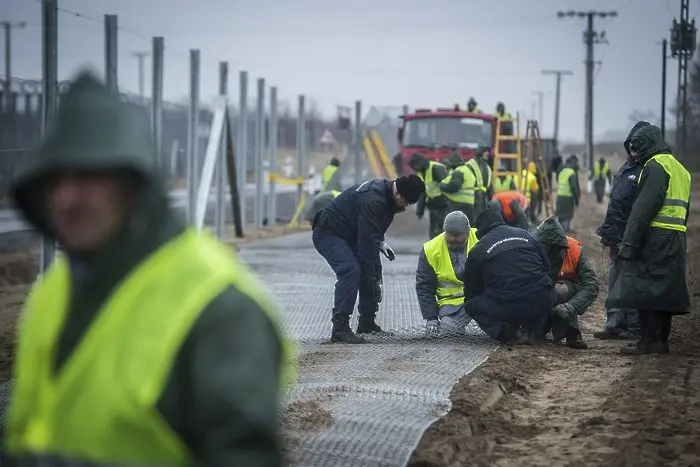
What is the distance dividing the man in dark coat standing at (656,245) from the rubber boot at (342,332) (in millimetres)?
2245

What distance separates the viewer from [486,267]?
11828mm

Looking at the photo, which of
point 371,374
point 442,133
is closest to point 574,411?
point 371,374

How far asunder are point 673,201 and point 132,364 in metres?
9.25

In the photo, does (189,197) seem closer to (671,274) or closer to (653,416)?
(671,274)

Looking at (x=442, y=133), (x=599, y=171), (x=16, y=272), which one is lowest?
(x=16, y=272)

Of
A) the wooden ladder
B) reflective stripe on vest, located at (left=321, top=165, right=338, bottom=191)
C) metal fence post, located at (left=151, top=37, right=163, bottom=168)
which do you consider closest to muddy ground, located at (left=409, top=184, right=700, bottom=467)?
metal fence post, located at (left=151, top=37, right=163, bottom=168)

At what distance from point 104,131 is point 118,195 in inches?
5.3

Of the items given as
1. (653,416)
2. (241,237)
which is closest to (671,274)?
(653,416)

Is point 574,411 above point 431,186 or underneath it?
underneath

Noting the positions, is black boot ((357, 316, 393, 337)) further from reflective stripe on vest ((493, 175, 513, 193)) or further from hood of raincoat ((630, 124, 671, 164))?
reflective stripe on vest ((493, 175, 513, 193))

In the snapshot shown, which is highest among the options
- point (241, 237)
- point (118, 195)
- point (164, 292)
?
point (118, 195)

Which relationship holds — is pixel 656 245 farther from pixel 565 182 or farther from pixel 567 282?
pixel 565 182

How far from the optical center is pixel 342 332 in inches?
483

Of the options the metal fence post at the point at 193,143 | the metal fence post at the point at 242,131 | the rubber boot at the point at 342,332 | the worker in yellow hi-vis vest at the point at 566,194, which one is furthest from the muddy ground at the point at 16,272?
the worker in yellow hi-vis vest at the point at 566,194
